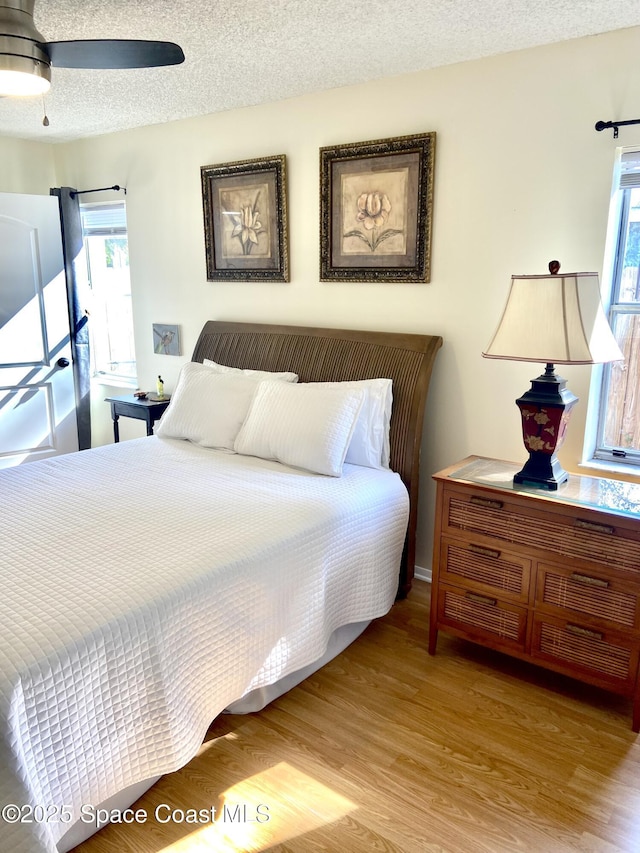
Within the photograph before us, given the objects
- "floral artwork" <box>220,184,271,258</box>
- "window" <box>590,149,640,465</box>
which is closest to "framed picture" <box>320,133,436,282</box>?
"floral artwork" <box>220,184,271,258</box>

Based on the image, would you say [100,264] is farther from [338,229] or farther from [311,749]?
[311,749]

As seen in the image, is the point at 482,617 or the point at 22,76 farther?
the point at 482,617

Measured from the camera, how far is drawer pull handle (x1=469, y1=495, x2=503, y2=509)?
2.26m

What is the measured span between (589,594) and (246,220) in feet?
8.76

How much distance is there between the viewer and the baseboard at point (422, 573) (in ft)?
10.2

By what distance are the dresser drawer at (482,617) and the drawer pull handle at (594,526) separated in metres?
0.41

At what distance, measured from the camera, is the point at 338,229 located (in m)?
3.14

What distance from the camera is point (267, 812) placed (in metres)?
1.75

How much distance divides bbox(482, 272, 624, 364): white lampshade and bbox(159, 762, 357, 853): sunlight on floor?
1582mm

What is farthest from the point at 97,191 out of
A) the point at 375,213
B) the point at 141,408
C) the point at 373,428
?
the point at 373,428

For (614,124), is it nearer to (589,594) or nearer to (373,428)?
(373,428)

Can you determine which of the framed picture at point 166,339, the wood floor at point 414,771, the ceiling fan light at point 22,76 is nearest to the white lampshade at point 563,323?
the wood floor at point 414,771

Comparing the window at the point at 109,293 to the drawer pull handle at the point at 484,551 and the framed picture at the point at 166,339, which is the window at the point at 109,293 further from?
the drawer pull handle at the point at 484,551

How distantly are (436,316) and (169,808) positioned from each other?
224 centimetres
